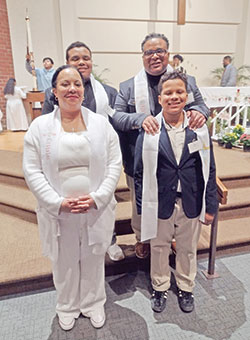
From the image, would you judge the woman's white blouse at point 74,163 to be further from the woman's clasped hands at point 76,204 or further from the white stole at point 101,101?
the white stole at point 101,101

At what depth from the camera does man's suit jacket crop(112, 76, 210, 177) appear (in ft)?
5.65

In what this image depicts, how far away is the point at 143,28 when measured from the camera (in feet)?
22.0

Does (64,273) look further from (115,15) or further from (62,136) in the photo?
(115,15)

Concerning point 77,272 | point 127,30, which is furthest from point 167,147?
point 127,30

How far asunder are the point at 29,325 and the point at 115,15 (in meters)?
6.40

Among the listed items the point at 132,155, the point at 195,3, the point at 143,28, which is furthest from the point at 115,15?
the point at 132,155

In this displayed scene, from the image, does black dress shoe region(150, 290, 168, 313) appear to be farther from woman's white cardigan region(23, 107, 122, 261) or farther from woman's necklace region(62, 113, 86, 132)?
woman's necklace region(62, 113, 86, 132)

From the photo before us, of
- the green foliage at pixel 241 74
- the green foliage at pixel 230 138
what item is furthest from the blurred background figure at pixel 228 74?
the green foliage at pixel 230 138

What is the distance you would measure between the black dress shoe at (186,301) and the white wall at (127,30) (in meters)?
5.73

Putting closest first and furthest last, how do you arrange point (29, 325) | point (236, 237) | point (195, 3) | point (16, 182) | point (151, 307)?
1. point (29, 325)
2. point (151, 307)
3. point (236, 237)
4. point (16, 182)
5. point (195, 3)

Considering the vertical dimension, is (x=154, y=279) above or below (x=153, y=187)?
below

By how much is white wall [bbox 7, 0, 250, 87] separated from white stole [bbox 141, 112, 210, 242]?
5.46 m

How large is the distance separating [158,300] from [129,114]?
1.20 metres

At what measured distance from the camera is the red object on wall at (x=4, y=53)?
19.2 feet
